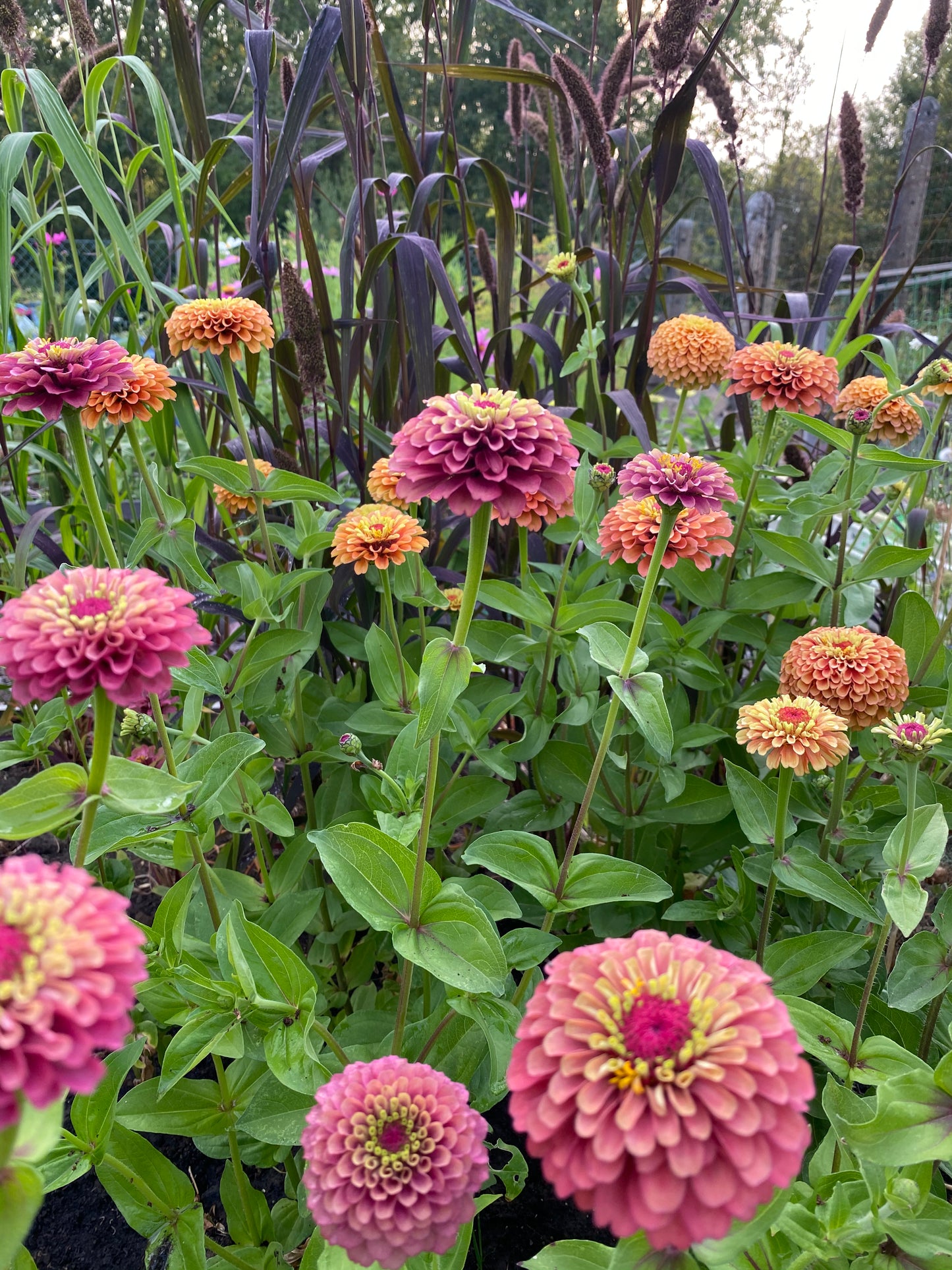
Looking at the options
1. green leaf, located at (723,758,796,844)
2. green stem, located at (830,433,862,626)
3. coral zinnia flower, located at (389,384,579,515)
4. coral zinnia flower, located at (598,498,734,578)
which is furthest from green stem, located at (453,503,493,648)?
green stem, located at (830,433,862,626)

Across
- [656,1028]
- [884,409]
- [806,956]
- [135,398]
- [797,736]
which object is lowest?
[806,956]

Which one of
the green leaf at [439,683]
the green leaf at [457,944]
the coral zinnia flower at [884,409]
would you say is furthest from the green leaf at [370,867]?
the coral zinnia flower at [884,409]

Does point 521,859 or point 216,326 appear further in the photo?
point 216,326

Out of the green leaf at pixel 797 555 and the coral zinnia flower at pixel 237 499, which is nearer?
the green leaf at pixel 797 555

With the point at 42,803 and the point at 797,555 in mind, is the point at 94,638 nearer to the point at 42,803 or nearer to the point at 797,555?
the point at 42,803

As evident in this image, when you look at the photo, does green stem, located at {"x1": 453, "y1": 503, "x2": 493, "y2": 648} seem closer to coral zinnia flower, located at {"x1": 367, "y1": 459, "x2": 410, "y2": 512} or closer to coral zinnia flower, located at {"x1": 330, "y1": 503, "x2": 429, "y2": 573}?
coral zinnia flower, located at {"x1": 330, "y1": 503, "x2": 429, "y2": 573}

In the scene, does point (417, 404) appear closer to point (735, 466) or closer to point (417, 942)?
point (735, 466)

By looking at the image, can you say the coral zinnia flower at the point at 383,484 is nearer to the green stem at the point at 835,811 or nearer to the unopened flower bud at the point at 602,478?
the unopened flower bud at the point at 602,478

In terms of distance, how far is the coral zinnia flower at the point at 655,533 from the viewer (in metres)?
1.28

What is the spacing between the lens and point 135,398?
135 centimetres

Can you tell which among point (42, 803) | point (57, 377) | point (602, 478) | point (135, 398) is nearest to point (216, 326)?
point (135, 398)

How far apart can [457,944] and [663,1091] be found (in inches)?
18.7

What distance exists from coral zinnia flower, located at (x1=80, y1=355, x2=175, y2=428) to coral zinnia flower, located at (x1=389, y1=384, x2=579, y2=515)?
0.63 meters

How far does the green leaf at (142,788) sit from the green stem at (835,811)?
0.94 meters
